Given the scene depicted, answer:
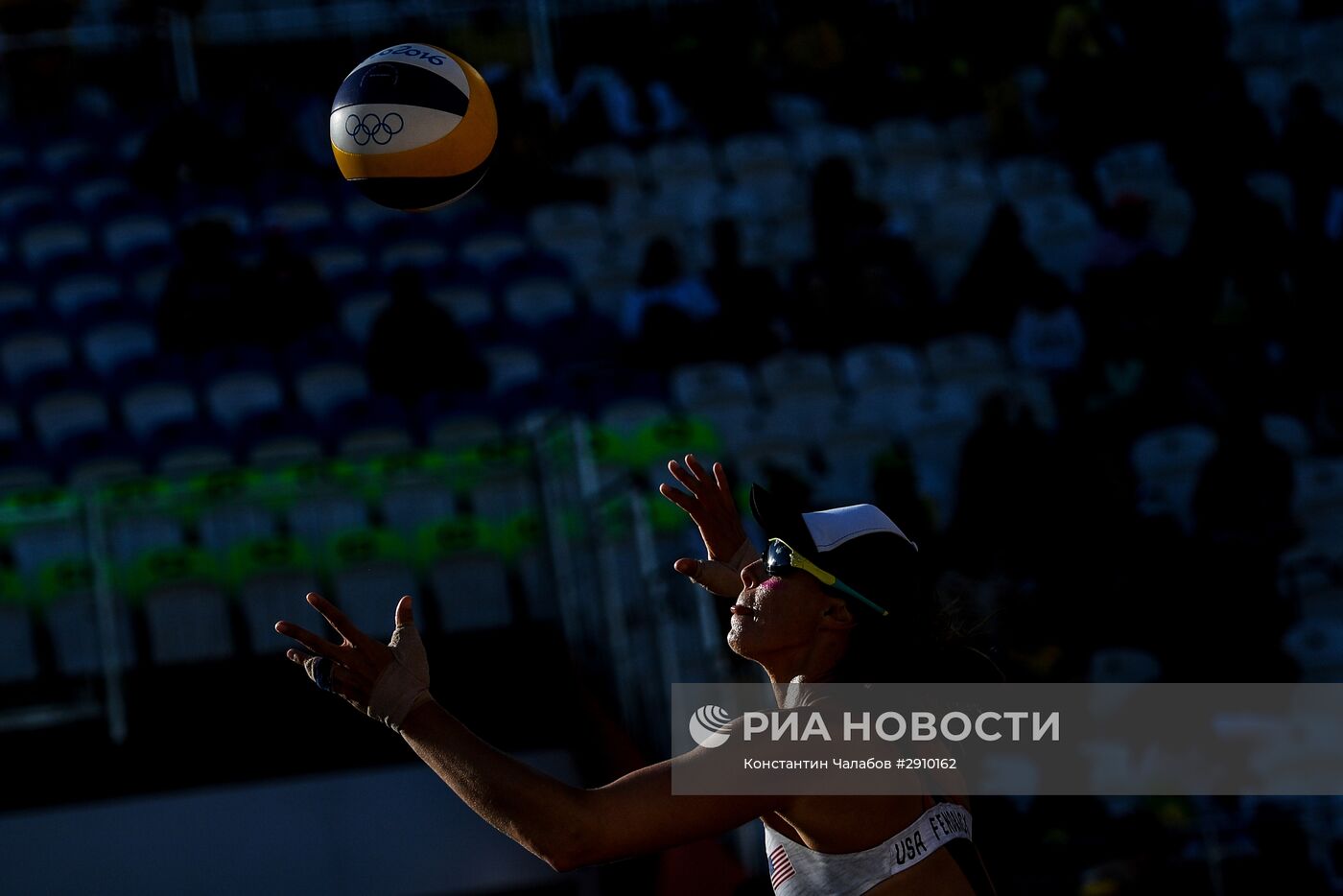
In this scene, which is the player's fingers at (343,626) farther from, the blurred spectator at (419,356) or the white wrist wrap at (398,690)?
the blurred spectator at (419,356)

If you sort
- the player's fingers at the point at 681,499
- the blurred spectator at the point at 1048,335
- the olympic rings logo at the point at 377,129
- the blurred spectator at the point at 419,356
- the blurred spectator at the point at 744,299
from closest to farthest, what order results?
1. the player's fingers at the point at 681,499
2. the olympic rings logo at the point at 377,129
3. the blurred spectator at the point at 419,356
4. the blurred spectator at the point at 744,299
5. the blurred spectator at the point at 1048,335

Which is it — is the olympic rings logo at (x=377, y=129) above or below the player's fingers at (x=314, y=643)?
above

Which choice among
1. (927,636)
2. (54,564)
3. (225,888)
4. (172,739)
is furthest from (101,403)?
(927,636)

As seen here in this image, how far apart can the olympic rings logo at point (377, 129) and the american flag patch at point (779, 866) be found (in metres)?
3.45

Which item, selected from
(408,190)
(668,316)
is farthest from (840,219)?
(408,190)

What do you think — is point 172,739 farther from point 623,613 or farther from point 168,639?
point 623,613

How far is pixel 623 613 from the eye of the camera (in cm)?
830

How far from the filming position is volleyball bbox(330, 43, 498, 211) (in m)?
6.05

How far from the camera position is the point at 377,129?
6062 millimetres

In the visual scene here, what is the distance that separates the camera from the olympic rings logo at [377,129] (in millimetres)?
6047

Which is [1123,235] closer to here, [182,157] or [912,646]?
[182,157]

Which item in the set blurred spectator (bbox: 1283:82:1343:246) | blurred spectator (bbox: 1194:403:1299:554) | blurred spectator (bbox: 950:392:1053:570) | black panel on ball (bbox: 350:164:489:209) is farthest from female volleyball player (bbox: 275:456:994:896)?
blurred spectator (bbox: 1283:82:1343:246)

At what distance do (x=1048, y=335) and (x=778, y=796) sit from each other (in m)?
9.38

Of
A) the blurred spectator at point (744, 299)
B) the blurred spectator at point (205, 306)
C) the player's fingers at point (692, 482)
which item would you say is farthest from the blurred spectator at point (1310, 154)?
the player's fingers at point (692, 482)
